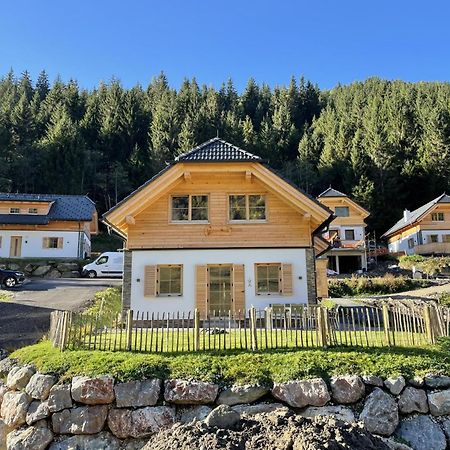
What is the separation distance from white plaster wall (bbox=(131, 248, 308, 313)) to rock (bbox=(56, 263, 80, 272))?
21.3m

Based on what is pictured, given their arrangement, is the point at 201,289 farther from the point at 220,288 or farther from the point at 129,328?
the point at 129,328

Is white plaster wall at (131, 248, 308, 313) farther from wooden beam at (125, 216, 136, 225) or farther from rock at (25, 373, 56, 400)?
rock at (25, 373, 56, 400)

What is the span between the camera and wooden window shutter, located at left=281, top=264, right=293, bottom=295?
1645 centimetres

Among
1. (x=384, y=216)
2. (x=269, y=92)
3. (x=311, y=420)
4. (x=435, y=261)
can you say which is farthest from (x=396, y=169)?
(x=311, y=420)

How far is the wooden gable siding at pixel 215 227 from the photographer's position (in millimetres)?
16750

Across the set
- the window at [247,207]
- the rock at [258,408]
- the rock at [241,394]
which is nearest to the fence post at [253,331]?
the rock at [241,394]

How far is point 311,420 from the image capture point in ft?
21.7

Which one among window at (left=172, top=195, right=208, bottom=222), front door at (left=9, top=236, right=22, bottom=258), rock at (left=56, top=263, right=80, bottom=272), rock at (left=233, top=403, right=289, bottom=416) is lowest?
rock at (left=233, top=403, right=289, bottom=416)

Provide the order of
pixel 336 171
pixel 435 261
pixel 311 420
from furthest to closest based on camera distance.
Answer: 1. pixel 336 171
2. pixel 435 261
3. pixel 311 420

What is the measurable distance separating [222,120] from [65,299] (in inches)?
2320

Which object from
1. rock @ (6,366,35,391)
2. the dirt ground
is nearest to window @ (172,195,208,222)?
rock @ (6,366,35,391)

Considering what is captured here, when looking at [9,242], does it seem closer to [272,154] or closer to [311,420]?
[311,420]

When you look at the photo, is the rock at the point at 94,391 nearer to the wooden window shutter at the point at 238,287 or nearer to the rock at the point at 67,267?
the wooden window shutter at the point at 238,287

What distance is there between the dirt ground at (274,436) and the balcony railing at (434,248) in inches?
1718
